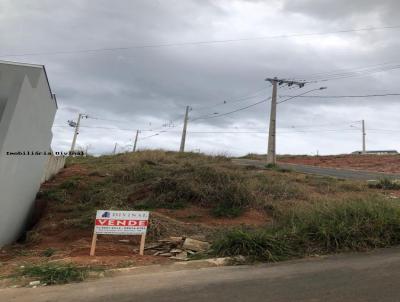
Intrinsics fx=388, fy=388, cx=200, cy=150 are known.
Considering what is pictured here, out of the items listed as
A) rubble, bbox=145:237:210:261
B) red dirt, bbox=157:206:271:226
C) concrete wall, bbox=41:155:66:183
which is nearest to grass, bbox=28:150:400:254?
red dirt, bbox=157:206:271:226

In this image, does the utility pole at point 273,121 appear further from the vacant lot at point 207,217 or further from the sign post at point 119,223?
the sign post at point 119,223

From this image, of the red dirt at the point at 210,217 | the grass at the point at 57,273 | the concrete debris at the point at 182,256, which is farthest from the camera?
the red dirt at the point at 210,217

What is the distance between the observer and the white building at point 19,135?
777 cm

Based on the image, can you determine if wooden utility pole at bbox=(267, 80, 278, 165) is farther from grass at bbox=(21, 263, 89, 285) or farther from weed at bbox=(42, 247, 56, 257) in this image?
grass at bbox=(21, 263, 89, 285)

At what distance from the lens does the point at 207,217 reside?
10078mm

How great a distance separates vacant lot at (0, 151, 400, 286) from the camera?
6.75 meters

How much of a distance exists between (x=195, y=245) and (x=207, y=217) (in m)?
2.93

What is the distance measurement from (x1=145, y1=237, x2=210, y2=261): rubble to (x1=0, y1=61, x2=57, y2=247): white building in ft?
11.0

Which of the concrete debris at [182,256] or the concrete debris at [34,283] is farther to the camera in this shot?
the concrete debris at [182,256]

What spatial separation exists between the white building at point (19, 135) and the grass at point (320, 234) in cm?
455

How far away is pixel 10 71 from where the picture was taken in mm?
8562

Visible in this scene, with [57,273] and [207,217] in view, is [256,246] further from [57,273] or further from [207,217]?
[207,217]

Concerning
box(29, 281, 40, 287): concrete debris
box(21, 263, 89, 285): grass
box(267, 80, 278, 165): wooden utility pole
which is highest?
box(267, 80, 278, 165): wooden utility pole

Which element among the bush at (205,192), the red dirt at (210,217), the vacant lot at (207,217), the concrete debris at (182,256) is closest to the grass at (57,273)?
the vacant lot at (207,217)
